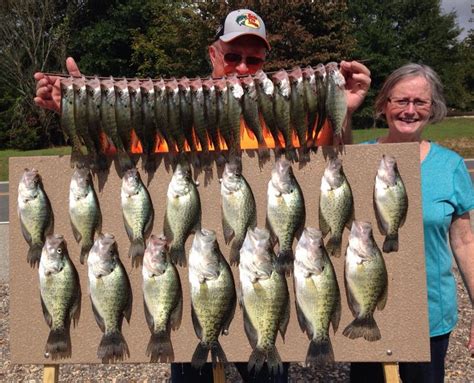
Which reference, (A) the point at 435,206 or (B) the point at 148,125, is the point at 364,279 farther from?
(B) the point at 148,125

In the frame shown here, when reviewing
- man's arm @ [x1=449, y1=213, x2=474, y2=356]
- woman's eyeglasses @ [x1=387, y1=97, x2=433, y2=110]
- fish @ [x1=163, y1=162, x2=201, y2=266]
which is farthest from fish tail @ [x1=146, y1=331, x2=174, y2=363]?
woman's eyeglasses @ [x1=387, y1=97, x2=433, y2=110]

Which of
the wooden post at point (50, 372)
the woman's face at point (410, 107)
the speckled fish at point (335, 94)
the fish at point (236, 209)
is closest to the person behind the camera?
the speckled fish at point (335, 94)

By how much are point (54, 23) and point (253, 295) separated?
1224 inches

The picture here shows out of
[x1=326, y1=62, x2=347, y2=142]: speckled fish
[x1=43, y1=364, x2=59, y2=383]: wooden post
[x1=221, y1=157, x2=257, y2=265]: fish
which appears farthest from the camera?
[x1=43, y1=364, x2=59, y2=383]: wooden post

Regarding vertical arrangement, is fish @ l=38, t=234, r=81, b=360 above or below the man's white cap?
below

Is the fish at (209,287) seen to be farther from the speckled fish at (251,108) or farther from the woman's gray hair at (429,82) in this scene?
the woman's gray hair at (429,82)

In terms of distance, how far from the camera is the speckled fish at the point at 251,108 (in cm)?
237

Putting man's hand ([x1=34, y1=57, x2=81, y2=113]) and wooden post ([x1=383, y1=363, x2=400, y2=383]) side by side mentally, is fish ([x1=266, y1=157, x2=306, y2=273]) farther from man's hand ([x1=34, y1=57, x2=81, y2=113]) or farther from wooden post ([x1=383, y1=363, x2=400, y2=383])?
man's hand ([x1=34, y1=57, x2=81, y2=113])

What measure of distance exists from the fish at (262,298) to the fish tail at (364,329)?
0.99 feet

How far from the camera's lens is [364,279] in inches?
92.0

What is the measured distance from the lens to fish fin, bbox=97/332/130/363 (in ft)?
8.04

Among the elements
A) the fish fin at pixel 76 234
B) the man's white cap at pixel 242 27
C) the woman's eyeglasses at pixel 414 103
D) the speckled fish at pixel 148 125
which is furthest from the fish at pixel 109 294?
the woman's eyeglasses at pixel 414 103

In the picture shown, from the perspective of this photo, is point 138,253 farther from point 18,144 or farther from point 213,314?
point 18,144

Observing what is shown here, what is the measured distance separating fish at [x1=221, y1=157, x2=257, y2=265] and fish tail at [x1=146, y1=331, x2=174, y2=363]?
49 cm
